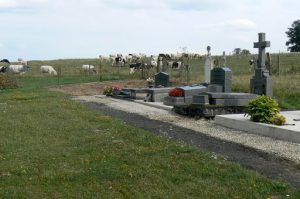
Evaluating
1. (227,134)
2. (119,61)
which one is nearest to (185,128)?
(227,134)

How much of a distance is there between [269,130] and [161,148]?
11.7 ft

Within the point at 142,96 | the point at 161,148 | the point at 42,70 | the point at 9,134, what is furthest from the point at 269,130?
the point at 42,70

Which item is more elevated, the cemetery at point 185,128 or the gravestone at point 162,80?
the gravestone at point 162,80

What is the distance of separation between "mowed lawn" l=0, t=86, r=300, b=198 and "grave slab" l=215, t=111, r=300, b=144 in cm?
267

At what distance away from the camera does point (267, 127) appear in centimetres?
1270

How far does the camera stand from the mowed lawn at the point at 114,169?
7016mm

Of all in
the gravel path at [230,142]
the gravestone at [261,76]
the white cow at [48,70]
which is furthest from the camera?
the white cow at [48,70]

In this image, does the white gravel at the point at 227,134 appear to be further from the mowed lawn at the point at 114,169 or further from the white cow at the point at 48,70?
the white cow at the point at 48,70

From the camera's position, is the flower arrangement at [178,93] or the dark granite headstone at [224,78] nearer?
the dark granite headstone at [224,78]

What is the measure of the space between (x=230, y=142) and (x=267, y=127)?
1.52m

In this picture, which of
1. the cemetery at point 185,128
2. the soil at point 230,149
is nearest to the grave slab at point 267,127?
the cemetery at point 185,128

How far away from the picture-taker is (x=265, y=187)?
7168 mm

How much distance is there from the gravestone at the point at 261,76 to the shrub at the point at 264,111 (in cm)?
485

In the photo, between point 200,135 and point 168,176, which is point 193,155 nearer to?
point 168,176
